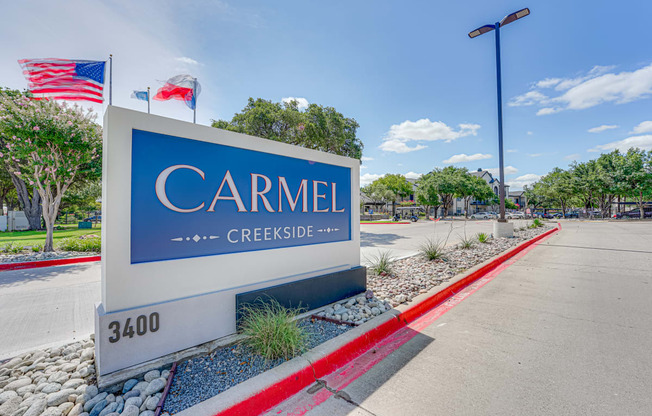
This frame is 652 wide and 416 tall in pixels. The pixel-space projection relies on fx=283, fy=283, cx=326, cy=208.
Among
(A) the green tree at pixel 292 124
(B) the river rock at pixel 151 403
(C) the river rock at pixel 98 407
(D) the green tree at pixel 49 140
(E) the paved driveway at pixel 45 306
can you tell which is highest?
(A) the green tree at pixel 292 124

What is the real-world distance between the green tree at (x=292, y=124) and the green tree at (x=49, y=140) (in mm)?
7837

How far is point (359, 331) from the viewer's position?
3455 mm

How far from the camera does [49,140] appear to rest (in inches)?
352

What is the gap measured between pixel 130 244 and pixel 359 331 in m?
2.68

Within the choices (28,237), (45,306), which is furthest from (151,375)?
(28,237)

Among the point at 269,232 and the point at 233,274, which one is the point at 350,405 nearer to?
the point at 233,274

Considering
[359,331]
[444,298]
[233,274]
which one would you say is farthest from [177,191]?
[444,298]

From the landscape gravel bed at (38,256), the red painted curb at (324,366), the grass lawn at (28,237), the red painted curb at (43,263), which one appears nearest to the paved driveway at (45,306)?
the red painted curb at (43,263)

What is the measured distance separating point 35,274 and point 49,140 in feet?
14.0

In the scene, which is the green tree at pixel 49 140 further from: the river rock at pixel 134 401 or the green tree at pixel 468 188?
the green tree at pixel 468 188

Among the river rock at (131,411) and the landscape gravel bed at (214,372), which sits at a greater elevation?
the river rock at (131,411)

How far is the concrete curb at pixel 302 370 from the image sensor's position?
222 cm

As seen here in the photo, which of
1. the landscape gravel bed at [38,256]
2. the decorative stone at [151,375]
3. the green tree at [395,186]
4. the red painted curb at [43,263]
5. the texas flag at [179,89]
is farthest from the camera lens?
the green tree at [395,186]

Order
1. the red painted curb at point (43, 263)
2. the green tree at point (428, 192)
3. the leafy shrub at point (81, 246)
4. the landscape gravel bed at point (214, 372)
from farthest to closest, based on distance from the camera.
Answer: the green tree at point (428, 192)
the leafy shrub at point (81, 246)
the red painted curb at point (43, 263)
the landscape gravel bed at point (214, 372)
